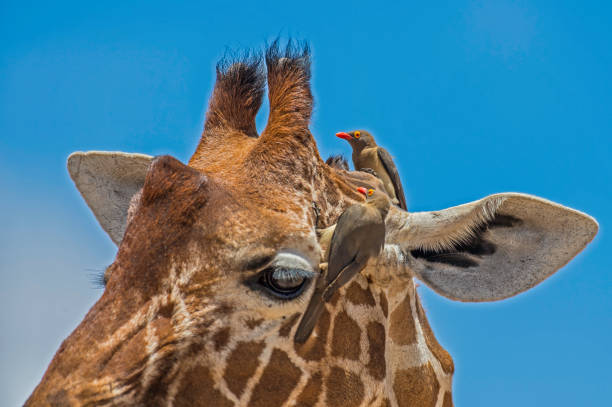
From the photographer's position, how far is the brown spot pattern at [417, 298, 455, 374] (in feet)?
14.4

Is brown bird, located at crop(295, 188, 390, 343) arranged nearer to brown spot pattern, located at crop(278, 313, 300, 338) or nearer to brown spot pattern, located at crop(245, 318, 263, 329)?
brown spot pattern, located at crop(278, 313, 300, 338)

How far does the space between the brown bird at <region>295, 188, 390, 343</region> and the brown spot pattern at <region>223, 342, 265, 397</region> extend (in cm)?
24

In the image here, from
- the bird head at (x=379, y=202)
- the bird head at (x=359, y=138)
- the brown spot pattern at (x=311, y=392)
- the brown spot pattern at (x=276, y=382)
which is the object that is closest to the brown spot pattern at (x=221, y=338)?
Answer: the brown spot pattern at (x=276, y=382)

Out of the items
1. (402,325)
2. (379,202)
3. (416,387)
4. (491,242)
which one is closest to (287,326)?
(379,202)

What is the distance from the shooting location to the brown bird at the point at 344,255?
133 inches

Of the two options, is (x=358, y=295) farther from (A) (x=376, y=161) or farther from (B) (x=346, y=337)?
(A) (x=376, y=161)

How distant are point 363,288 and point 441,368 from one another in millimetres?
985

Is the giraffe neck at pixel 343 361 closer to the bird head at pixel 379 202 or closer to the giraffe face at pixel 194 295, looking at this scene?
the giraffe face at pixel 194 295

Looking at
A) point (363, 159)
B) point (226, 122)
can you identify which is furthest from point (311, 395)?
point (363, 159)

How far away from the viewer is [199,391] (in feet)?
10.1

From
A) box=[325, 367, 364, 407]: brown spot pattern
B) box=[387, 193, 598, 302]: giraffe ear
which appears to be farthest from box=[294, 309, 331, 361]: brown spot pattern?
box=[387, 193, 598, 302]: giraffe ear

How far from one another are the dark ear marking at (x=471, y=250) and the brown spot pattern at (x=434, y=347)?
74cm

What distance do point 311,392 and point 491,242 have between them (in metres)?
1.34

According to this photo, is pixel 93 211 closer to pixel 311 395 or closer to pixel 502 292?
pixel 311 395
